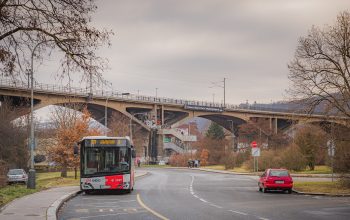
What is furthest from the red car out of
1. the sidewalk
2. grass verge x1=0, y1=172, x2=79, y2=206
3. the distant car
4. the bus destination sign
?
the distant car

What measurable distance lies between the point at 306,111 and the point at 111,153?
Answer: 44.9ft

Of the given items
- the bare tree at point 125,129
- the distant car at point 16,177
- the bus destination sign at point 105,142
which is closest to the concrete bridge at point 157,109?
the bare tree at point 125,129

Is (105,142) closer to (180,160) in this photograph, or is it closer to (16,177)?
(16,177)

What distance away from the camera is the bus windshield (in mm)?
28734

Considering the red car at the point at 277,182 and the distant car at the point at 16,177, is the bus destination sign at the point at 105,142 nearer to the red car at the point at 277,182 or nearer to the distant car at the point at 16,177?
the red car at the point at 277,182

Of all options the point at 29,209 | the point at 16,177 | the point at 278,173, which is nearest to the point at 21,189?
the point at 29,209

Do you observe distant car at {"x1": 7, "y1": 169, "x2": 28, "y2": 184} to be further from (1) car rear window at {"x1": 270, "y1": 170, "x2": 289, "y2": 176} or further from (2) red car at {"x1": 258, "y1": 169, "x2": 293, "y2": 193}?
(1) car rear window at {"x1": 270, "y1": 170, "x2": 289, "y2": 176}

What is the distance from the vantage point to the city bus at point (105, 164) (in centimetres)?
2859

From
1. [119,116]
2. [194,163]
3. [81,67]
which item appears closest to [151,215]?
[81,67]

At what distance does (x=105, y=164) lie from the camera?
2888cm

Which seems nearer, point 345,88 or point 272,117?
point 345,88

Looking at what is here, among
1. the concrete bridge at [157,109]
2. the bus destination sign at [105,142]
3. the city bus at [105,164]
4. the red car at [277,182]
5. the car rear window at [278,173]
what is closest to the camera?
the city bus at [105,164]

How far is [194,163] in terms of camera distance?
309ft

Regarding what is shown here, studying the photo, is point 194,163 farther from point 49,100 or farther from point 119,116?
point 49,100
